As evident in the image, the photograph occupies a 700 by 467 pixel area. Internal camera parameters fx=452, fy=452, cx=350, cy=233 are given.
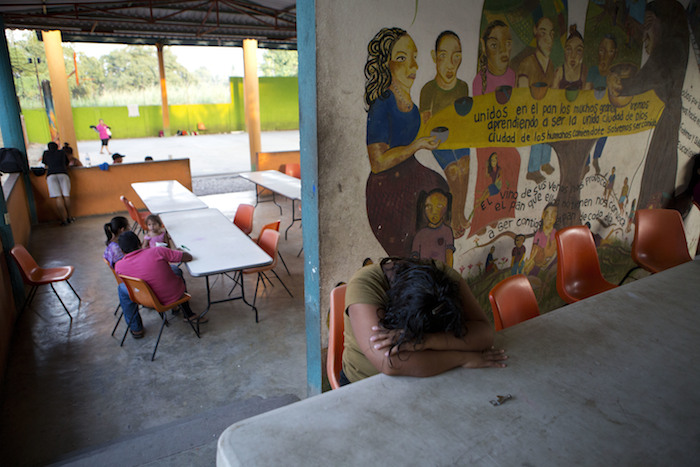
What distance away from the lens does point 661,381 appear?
1.89 meters

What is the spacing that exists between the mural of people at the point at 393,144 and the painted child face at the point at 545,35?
134cm

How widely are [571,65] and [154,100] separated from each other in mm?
29574

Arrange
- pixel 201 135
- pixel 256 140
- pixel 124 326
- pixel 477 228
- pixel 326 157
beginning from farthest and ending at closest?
pixel 201 135, pixel 256 140, pixel 124 326, pixel 477 228, pixel 326 157

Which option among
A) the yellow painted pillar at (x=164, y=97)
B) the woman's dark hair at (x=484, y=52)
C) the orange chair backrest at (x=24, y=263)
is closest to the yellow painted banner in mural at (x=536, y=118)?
the woman's dark hair at (x=484, y=52)

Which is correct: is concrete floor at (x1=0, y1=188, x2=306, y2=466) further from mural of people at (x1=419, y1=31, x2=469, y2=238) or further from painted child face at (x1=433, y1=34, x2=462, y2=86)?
painted child face at (x1=433, y1=34, x2=462, y2=86)

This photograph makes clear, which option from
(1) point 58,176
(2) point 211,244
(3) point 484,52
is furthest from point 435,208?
(1) point 58,176

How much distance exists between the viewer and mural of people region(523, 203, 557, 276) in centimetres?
425

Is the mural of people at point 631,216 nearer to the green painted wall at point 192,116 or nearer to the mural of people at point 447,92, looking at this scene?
Result: the mural of people at point 447,92

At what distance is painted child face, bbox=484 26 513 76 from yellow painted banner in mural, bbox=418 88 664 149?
7.2 inches

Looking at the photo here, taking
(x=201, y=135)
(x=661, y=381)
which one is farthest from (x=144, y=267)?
(x=201, y=135)

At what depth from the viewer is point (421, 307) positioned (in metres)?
1.85

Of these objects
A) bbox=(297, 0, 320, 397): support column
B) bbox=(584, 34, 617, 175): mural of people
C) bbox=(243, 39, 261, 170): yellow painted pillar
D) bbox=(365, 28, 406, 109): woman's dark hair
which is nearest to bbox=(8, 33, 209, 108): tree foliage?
bbox=(243, 39, 261, 170): yellow painted pillar

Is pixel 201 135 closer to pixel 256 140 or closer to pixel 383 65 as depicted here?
pixel 256 140

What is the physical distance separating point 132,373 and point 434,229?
2912 mm
